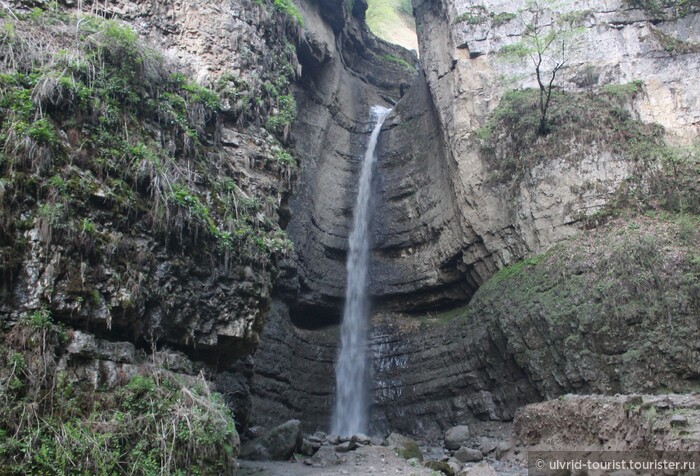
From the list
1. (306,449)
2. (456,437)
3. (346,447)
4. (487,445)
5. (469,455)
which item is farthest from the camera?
(456,437)

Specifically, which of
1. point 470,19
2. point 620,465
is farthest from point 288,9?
point 620,465

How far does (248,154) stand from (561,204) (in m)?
9.20

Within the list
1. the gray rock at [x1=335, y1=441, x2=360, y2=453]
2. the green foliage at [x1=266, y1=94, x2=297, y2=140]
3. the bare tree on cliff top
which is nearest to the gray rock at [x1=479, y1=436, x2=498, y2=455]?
the gray rock at [x1=335, y1=441, x2=360, y2=453]

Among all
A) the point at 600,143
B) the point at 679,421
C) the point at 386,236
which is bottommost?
the point at 679,421

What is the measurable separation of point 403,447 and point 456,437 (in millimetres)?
2155

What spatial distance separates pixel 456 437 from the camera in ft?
47.1

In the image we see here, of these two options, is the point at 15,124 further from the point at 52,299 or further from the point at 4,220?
the point at 52,299

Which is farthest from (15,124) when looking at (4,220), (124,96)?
(124,96)

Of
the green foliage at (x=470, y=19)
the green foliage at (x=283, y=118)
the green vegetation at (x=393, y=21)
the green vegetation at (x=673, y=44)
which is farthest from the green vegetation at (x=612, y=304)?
the green vegetation at (x=393, y=21)

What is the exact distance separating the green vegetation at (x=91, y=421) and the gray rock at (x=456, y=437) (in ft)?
25.8

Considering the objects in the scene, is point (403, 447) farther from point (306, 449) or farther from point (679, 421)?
point (679, 421)

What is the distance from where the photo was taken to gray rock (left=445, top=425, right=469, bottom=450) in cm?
1425

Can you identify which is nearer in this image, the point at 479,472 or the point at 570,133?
the point at 479,472

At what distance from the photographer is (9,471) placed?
20.8 ft
